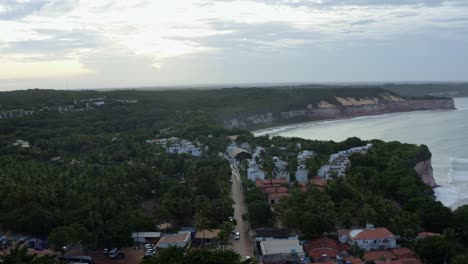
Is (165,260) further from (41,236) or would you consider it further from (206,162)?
(206,162)

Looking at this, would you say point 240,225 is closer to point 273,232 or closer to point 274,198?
point 273,232

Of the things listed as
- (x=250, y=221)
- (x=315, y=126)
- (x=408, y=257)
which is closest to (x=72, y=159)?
(x=250, y=221)

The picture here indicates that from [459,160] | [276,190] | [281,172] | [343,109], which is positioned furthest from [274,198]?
[343,109]

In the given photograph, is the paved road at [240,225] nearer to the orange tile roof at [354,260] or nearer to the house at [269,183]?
the house at [269,183]

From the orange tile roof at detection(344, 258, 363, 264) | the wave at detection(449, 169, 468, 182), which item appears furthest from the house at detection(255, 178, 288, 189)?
the wave at detection(449, 169, 468, 182)

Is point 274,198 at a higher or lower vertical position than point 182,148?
lower

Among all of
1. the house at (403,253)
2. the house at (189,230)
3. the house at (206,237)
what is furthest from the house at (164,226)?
the house at (403,253)
